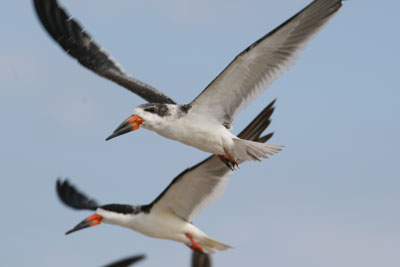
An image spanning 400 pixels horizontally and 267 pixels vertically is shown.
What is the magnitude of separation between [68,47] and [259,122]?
4.33m

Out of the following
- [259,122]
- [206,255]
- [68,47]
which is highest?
[68,47]

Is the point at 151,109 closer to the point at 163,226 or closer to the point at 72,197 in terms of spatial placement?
the point at 163,226

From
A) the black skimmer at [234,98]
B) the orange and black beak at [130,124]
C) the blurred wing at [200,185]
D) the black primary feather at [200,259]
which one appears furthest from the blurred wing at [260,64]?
the black primary feather at [200,259]

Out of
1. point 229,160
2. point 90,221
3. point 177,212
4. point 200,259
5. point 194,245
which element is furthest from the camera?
point 90,221

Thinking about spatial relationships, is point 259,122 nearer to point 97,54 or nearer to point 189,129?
point 189,129

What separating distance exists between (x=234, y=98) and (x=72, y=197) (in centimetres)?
416

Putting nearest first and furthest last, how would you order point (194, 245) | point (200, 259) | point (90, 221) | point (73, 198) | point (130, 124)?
1. point (130, 124)
2. point (200, 259)
3. point (194, 245)
4. point (90, 221)
5. point (73, 198)

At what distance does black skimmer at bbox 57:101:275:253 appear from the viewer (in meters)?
11.2

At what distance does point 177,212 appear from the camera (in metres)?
11.8

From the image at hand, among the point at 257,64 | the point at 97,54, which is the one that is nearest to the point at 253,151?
the point at 257,64

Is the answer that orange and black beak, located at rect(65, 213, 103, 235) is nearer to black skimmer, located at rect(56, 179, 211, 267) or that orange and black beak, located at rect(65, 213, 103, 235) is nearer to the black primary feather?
black skimmer, located at rect(56, 179, 211, 267)

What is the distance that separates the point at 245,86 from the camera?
9.79 m

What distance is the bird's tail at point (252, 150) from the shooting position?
953cm

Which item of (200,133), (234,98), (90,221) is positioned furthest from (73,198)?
(234,98)
